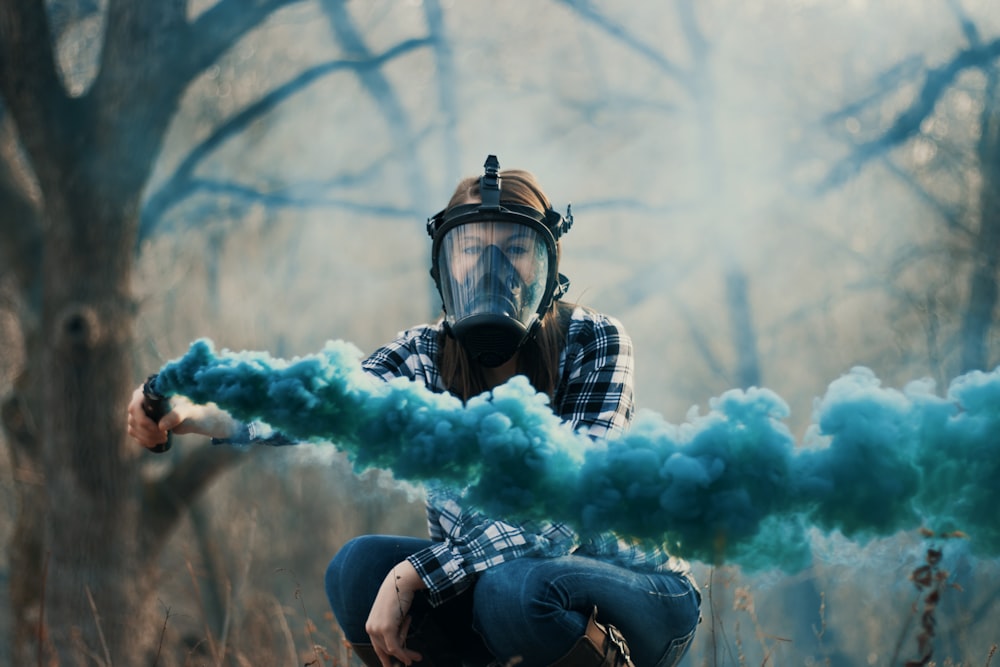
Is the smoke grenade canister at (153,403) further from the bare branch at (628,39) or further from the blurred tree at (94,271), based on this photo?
the bare branch at (628,39)

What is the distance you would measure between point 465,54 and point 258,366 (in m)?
A: 7.86

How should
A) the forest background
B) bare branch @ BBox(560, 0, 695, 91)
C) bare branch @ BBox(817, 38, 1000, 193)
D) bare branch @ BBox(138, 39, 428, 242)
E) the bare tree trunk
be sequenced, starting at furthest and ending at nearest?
bare branch @ BBox(560, 0, 695, 91) < the bare tree trunk < bare branch @ BBox(817, 38, 1000, 193) < bare branch @ BBox(138, 39, 428, 242) < the forest background

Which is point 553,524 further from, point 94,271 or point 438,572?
point 94,271

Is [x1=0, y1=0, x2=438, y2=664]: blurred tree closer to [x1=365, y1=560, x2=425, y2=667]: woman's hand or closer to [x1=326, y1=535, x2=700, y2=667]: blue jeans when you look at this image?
[x1=326, y1=535, x2=700, y2=667]: blue jeans

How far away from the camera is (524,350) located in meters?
1.98

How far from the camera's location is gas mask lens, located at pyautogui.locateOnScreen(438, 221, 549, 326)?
1.83 meters

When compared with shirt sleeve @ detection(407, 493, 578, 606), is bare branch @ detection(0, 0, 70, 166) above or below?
above

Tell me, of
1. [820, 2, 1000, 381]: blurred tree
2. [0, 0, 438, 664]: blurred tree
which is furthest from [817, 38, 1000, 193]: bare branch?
[0, 0, 438, 664]: blurred tree

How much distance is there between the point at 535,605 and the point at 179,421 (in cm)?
75

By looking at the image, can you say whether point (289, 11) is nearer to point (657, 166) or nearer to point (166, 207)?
point (166, 207)

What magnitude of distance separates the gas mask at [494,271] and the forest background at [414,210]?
4244mm

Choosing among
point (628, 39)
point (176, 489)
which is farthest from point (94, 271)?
point (628, 39)

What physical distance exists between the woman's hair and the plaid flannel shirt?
2cm

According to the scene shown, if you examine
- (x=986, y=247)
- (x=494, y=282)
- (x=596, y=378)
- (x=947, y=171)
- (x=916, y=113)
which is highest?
(x=916, y=113)
